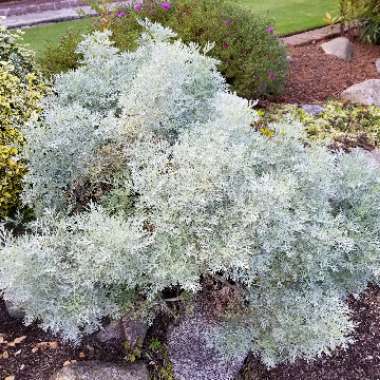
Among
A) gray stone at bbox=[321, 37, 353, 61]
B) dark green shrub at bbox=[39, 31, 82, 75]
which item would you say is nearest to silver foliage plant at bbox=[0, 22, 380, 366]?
dark green shrub at bbox=[39, 31, 82, 75]

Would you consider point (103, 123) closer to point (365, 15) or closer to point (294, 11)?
point (365, 15)

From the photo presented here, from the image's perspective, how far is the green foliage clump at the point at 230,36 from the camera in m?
6.59

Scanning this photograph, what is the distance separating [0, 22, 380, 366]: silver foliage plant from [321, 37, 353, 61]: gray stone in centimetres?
603

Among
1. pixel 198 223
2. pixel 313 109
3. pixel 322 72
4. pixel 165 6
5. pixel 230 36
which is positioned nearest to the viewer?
pixel 198 223

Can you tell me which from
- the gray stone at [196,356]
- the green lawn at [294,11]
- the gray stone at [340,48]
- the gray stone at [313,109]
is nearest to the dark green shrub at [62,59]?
the gray stone at [313,109]

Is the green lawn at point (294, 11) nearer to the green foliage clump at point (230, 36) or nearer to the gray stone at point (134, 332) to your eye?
the green foliage clump at point (230, 36)

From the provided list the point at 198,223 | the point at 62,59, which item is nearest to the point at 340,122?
the point at 62,59

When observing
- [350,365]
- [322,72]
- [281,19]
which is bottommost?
[350,365]

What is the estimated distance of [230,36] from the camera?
674 cm

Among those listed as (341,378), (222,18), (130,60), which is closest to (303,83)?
(222,18)

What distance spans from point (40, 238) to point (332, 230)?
62.2 inches

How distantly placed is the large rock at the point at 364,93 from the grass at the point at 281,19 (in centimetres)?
294

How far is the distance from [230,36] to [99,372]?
485 cm

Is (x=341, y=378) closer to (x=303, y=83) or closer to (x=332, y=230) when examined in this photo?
(x=332, y=230)
